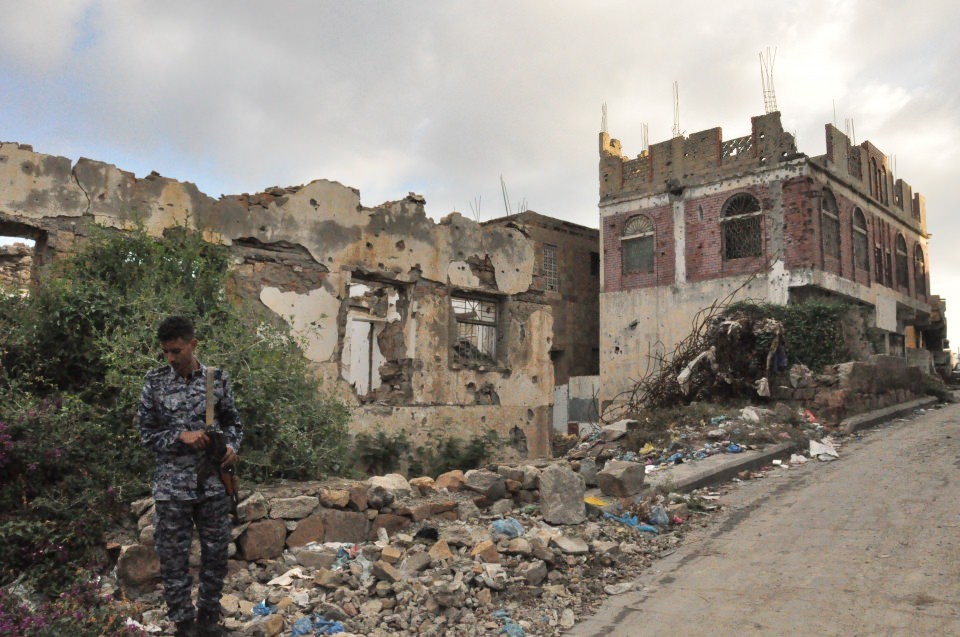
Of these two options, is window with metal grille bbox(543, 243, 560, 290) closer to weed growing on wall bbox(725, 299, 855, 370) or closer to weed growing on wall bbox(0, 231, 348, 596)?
weed growing on wall bbox(725, 299, 855, 370)

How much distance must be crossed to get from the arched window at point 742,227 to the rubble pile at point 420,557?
1573 centimetres

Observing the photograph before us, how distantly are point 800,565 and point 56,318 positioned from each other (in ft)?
20.9

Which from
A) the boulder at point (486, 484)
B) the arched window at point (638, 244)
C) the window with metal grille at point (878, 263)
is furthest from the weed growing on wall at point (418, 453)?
the window with metal grille at point (878, 263)

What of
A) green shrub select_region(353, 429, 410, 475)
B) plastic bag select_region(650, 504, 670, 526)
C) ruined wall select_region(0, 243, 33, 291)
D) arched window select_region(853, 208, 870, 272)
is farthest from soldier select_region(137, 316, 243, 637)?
arched window select_region(853, 208, 870, 272)

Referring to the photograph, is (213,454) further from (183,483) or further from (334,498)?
(334,498)

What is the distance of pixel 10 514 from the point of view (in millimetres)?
4688

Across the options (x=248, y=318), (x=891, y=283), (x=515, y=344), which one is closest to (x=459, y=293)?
(x=515, y=344)

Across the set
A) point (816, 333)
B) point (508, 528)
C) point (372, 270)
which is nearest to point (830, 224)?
point (816, 333)

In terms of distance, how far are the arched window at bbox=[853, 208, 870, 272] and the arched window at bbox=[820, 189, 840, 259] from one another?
1346 millimetres

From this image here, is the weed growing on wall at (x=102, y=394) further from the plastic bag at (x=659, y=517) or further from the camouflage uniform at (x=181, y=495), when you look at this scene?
the plastic bag at (x=659, y=517)

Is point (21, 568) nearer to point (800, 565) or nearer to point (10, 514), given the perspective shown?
point (10, 514)

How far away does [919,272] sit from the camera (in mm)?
26469

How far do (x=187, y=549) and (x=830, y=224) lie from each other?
20813mm

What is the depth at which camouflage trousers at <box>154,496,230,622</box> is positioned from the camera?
11.7ft
